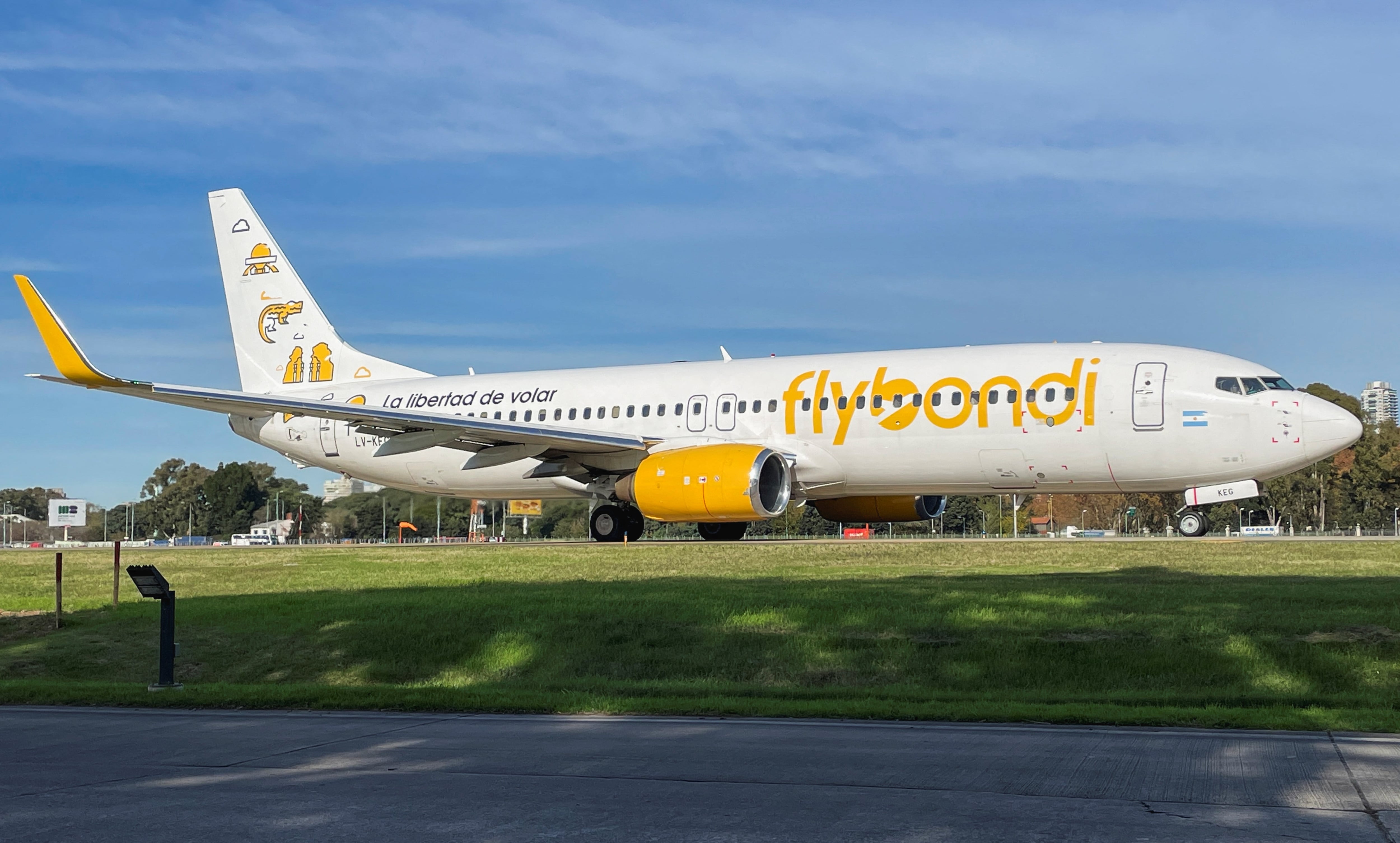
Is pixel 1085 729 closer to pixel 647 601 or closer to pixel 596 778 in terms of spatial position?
pixel 596 778

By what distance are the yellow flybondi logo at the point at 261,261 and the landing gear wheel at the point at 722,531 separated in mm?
15092

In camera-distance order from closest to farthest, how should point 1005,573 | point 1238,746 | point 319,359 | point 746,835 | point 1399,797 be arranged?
point 746,835 → point 1399,797 → point 1238,746 → point 1005,573 → point 319,359

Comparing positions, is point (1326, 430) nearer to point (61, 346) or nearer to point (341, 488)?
point (61, 346)

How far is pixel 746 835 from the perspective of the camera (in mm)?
5324

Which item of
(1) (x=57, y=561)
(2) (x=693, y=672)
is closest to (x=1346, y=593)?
(2) (x=693, y=672)

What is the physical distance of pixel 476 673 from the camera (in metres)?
13.1

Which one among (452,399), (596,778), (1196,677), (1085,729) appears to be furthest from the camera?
(452,399)

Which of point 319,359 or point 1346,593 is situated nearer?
point 1346,593

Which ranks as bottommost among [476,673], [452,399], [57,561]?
[476,673]

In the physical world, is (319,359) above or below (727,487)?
above

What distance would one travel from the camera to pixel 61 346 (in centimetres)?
2573

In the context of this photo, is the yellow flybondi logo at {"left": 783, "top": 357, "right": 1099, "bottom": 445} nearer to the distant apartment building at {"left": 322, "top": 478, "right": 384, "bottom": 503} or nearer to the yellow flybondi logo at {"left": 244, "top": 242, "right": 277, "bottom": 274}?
the yellow flybondi logo at {"left": 244, "top": 242, "right": 277, "bottom": 274}

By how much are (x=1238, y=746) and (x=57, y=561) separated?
1346cm

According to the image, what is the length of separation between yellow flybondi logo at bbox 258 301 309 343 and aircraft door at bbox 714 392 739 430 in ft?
47.5
